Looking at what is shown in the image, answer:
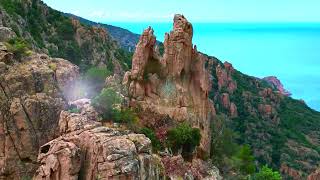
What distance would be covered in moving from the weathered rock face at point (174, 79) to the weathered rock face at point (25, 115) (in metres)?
8.71

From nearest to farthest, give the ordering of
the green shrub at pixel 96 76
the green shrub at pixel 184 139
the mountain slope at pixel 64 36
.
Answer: the green shrub at pixel 184 139
the green shrub at pixel 96 76
the mountain slope at pixel 64 36

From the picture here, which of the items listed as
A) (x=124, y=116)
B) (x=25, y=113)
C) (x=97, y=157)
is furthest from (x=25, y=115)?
(x=97, y=157)

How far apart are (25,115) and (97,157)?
815cm

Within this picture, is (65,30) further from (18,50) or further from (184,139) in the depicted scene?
(184,139)

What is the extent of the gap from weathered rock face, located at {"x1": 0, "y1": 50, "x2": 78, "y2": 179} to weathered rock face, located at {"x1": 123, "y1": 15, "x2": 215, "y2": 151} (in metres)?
8.71

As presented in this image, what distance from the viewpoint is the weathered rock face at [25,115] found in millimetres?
33969

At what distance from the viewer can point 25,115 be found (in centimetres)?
3450

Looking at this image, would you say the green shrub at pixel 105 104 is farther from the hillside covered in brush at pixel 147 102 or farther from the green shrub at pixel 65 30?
the green shrub at pixel 65 30

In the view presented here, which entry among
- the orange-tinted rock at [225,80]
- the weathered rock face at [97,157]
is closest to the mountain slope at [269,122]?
the orange-tinted rock at [225,80]

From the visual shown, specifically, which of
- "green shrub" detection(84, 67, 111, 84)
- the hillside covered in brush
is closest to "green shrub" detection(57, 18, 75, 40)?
the hillside covered in brush

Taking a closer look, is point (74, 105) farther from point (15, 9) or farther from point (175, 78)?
point (15, 9)

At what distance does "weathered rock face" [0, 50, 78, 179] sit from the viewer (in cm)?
3397

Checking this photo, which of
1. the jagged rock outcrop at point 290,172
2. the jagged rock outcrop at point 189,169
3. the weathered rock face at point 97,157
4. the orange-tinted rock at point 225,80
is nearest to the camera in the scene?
the weathered rock face at point 97,157

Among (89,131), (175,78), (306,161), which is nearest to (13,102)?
(89,131)
